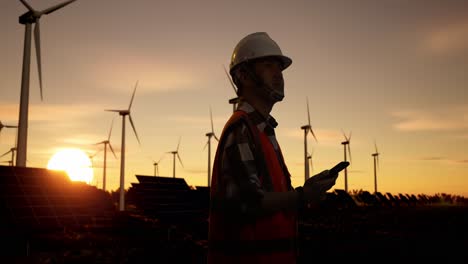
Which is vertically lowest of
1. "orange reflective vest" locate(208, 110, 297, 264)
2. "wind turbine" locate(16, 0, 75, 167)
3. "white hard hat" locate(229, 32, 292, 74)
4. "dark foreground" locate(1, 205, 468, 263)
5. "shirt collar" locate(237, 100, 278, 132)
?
"dark foreground" locate(1, 205, 468, 263)

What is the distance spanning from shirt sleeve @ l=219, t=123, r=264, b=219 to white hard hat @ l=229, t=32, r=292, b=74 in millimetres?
522

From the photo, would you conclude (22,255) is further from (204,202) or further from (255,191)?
(255,191)

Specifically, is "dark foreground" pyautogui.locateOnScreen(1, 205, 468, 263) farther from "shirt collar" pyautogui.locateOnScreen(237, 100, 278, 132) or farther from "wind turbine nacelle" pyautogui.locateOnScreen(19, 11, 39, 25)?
"wind turbine nacelle" pyautogui.locateOnScreen(19, 11, 39, 25)

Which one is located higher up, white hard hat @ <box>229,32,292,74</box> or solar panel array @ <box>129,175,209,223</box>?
white hard hat @ <box>229,32,292,74</box>

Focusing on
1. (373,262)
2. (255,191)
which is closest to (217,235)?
(255,191)

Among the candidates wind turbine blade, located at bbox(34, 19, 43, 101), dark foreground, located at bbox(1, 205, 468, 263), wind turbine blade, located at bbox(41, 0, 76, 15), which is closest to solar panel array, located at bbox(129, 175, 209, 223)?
A: dark foreground, located at bbox(1, 205, 468, 263)

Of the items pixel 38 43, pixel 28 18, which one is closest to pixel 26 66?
pixel 38 43

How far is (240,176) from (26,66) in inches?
812

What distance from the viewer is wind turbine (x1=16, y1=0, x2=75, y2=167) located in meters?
19.4

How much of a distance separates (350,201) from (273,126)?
31.8 metres

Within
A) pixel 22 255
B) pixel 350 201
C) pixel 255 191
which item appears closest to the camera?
pixel 255 191

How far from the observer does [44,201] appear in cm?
1265

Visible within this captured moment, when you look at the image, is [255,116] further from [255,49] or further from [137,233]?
[137,233]

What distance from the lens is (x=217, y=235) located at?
10.0 ft
